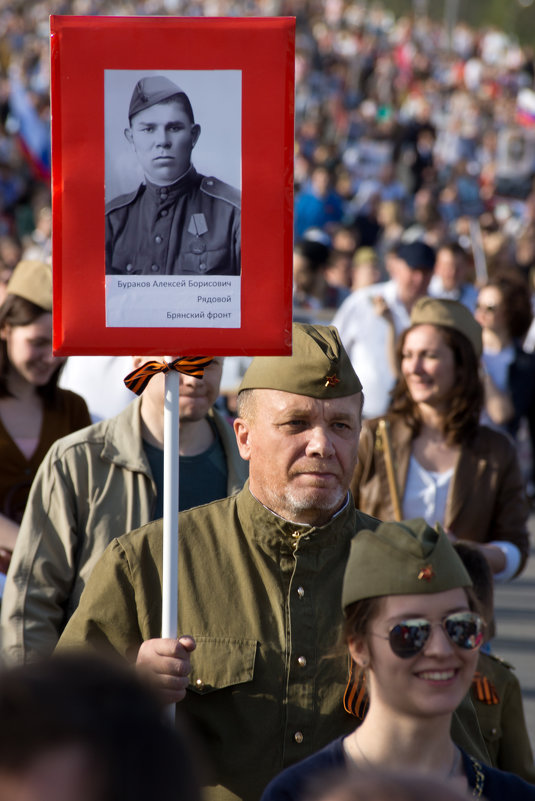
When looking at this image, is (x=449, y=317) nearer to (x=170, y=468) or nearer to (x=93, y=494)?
(x=93, y=494)

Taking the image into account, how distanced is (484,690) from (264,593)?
3.63ft

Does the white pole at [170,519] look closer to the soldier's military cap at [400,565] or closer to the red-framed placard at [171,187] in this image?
the red-framed placard at [171,187]

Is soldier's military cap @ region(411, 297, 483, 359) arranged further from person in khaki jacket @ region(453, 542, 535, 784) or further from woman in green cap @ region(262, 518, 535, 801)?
woman in green cap @ region(262, 518, 535, 801)

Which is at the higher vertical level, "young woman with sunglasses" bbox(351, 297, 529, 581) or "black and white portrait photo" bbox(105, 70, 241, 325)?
"black and white portrait photo" bbox(105, 70, 241, 325)

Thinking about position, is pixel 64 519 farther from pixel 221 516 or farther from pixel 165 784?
pixel 165 784

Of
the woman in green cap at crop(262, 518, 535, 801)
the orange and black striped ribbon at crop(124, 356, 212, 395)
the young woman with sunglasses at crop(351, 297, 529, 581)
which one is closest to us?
the woman in green cap at crop(262, 518, 535, 801)

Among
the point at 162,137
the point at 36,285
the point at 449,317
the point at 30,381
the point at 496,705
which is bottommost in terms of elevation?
the point at 496,705

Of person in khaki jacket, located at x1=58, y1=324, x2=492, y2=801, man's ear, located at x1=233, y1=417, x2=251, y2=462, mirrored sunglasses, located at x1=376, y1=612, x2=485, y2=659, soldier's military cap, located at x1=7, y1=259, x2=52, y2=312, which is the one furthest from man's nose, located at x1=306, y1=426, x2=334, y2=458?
soldier's military cap, located at x1=7, y1=259, x2=52, y2=312

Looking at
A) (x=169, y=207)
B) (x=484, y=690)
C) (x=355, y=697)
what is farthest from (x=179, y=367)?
(x=484, y=690)

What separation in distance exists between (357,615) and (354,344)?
244 inches

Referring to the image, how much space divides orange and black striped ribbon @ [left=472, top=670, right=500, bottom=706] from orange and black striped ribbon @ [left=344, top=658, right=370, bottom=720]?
3.32 ft

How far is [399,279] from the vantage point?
355 inches

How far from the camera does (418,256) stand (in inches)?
350

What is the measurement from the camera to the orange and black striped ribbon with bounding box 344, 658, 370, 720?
3.02 meters
